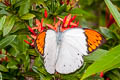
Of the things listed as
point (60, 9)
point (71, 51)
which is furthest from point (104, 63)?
point (60, 9)

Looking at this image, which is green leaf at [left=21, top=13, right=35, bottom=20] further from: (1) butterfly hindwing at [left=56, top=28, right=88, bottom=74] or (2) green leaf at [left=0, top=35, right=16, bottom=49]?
(1) butterfly hindwing at [left=56, top=28, right=88, bottom=74]

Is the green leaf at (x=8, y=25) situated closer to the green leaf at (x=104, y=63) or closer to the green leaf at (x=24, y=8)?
the green leaf at (x=24, y=8)

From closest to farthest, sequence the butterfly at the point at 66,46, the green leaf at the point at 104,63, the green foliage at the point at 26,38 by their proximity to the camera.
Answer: the green leaf at the point at 104,63 → the butterfly at the point at 66,46 → the green foliage at the point at 26,38

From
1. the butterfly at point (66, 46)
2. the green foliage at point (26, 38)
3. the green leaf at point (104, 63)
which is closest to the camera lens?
the green leaf at point (104, 63)

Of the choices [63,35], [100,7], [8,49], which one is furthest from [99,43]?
[100,7]

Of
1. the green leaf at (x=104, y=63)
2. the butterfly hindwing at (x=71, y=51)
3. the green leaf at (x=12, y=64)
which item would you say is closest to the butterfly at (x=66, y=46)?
the butterfly hindwing at (x=71, y=51)

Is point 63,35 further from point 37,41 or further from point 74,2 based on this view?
point 74,2
